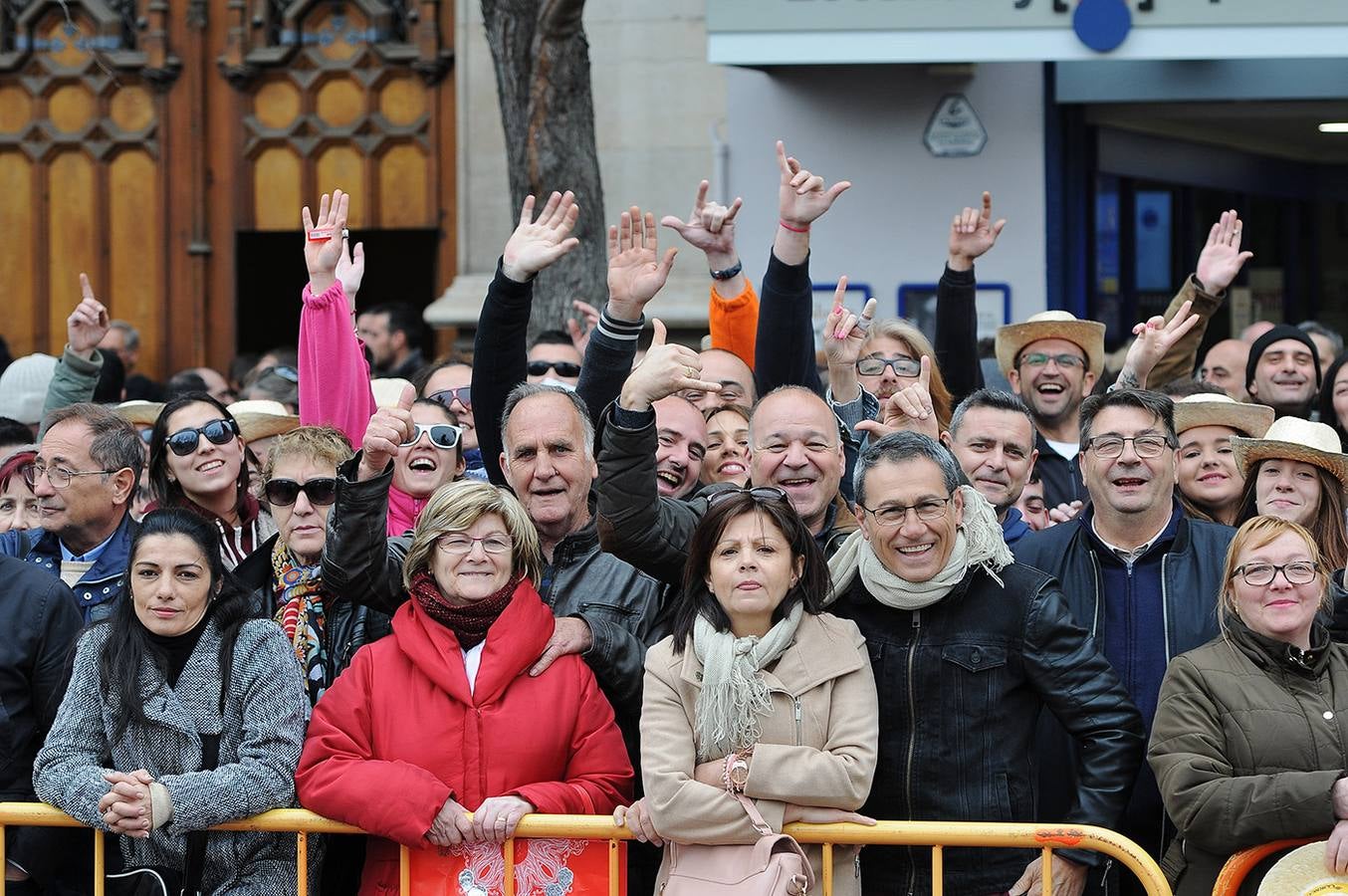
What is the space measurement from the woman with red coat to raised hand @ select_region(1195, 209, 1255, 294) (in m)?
3.38

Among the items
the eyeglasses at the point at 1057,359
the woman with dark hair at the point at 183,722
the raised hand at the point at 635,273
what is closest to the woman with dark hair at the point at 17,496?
the woman with dark hair at the point at 183,722

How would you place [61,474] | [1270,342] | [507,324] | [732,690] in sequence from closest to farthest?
[732,690], [61,474], [507,324], [1270,342]

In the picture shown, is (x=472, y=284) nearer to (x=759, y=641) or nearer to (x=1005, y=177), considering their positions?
(x=1005, y=177)

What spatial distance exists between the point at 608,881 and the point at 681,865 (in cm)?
27

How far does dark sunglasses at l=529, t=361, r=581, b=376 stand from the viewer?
23.6 feet

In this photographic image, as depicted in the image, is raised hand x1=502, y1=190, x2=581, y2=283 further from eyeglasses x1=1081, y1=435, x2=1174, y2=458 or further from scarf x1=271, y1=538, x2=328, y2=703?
eyeglasses x1=1081, y1=435, x2=1174, y2=458

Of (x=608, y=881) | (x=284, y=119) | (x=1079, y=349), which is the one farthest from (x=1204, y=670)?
(x=284, y=119)

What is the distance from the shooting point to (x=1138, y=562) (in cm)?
504

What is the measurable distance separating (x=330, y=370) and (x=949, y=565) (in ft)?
7.71

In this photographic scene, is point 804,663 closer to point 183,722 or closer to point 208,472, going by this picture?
point 183,722

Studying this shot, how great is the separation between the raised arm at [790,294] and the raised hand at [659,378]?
1.50 metres

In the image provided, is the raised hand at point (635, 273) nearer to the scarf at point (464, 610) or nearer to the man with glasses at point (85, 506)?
the scarf at point (464, 610)

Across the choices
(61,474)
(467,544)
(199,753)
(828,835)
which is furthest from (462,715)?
(61,474)

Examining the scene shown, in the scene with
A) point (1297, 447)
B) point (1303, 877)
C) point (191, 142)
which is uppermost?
point (191, 142)
